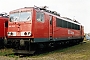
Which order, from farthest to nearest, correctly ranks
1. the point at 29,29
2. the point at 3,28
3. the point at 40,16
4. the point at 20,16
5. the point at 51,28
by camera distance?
1. the point at 3,28
2. the point at 51,28
3. the point at 40,16
4. the point at 20,16
5. the point at 29,29

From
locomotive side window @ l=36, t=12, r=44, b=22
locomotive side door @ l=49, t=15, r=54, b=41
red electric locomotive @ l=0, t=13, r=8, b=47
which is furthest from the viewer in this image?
red electric locomotive @ l=0, t=13, r=8, b=47

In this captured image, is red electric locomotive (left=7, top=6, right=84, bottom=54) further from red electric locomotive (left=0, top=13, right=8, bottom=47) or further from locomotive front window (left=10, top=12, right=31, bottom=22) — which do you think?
red electric locomotive (left=0, top=13, right=8, bottom=47)

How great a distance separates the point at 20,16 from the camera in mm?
13227

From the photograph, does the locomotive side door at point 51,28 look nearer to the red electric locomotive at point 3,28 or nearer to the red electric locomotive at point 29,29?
the red electric locomotive at point 29,29

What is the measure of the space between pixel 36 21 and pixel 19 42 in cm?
185

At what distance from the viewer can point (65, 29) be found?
61.5 feet

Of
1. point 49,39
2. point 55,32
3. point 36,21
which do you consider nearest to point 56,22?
point 55,32

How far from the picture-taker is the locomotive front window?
1275cm

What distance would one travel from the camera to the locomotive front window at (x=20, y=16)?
12755 mm

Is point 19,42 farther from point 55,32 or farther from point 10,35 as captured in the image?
point 55,32

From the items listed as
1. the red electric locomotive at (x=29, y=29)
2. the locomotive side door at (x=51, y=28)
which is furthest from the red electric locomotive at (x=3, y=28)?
the locomotive side door at (x=51, y=28)

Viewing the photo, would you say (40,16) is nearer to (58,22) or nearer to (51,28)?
(51,28)

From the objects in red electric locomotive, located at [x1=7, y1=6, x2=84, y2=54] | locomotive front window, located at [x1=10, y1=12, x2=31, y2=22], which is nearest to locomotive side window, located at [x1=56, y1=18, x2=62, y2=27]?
red electric locomotive, located at [x1=7, y1=6, x2=84, y2=54]

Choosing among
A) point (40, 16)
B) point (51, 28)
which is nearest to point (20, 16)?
point (40, 16)
